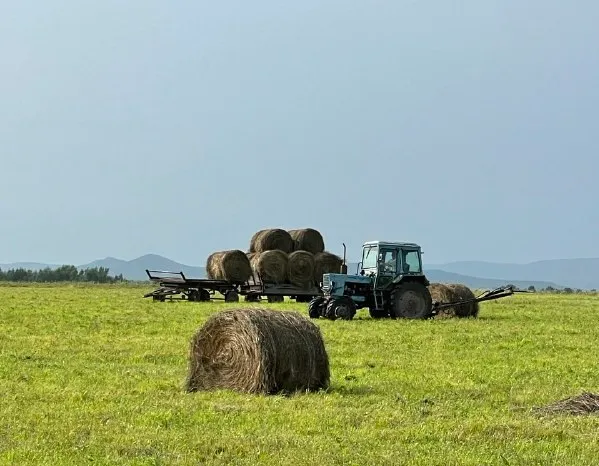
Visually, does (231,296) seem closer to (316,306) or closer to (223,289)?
(223,289)

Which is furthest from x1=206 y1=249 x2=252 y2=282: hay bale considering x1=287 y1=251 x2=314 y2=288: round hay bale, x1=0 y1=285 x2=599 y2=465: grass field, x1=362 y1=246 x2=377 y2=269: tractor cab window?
x1=0 y1=285 x2=599 y2=465: grass field

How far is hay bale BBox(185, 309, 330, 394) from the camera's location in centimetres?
1174

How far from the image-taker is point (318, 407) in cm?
1073

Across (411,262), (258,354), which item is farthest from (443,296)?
(258,354)

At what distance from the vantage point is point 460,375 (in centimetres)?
1388

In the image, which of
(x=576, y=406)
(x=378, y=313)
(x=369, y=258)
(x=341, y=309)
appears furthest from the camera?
(x=369, y=258)

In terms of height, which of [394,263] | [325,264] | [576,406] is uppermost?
[325,264]

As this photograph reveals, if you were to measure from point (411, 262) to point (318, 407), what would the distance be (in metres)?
17.2

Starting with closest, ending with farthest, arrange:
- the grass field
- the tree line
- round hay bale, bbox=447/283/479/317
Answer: the grass field < round hay bale, bbox=447/283/479/317 < the tree line

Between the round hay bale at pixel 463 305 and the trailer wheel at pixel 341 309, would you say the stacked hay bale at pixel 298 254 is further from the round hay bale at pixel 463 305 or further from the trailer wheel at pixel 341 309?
the trailer wheel at pixel 341 309

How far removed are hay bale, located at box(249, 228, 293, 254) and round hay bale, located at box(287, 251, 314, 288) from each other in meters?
1.42

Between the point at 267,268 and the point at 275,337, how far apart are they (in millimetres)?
24937

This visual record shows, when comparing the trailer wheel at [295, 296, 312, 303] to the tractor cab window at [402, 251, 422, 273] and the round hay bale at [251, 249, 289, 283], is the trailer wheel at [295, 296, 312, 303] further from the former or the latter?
the tractor cab window at [402, 251, 422, 273]

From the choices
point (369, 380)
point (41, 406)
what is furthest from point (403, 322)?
point (41, 406)
